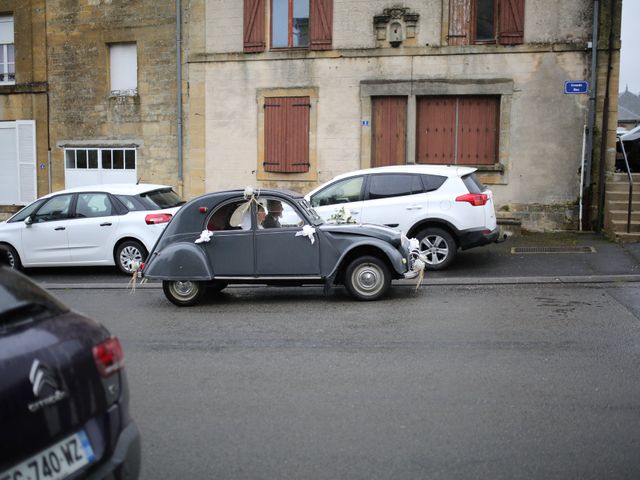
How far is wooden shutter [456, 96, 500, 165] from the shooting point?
17.7 metres

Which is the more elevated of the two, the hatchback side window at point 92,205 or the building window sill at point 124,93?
the building window sill at point 124,93

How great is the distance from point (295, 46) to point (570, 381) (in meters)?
13.8

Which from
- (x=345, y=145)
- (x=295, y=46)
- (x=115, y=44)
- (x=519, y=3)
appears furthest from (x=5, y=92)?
(x=519, y=3)

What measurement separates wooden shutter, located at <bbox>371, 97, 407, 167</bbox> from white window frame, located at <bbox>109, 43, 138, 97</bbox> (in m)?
6.38

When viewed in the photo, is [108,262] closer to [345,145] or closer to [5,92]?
[345,145]

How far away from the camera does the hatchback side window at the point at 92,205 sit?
13.7m

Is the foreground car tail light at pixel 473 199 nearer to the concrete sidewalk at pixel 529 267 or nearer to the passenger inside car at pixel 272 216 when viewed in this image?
the concrete sidewalk at pixel 529 267

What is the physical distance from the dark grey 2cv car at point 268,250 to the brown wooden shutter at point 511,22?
8.80 meters

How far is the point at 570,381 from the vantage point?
6441 millimetres

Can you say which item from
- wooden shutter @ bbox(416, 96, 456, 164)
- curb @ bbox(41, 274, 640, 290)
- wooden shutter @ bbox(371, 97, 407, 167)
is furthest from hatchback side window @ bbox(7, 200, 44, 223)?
wooden shutter @ bbox(416, 96, 456, 164)

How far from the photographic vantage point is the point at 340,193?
531 inches

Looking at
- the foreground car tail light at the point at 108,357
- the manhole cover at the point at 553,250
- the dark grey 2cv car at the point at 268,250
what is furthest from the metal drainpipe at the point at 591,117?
the foreground car tail light at the point at 108,357

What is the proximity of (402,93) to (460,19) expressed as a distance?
2.06m

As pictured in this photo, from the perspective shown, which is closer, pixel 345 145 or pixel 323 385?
pixel 323 385
